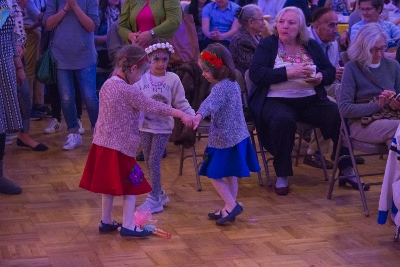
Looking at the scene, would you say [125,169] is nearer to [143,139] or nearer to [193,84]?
[143,139]

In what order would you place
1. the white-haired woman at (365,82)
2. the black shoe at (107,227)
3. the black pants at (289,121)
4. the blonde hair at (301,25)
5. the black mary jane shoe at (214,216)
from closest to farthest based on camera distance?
the black shoe at (107,227) < the black mary jane shoe at (214,216) < the white-haired woman at (365,82) < the black pants at (289,121) < the blonde hair at (301,25)

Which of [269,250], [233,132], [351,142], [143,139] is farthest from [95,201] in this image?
[351,142]

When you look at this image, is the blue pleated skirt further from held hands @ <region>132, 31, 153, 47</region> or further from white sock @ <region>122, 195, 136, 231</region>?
held hands @ <region>132, 31, 153, 47</region>

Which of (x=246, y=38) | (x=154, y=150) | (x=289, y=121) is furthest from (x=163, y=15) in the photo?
(x=154, y=150)

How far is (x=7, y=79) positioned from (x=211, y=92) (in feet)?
5.39

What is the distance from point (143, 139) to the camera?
4.83 meters

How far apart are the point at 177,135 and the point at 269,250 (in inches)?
55.4

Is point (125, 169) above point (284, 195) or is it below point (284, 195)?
above

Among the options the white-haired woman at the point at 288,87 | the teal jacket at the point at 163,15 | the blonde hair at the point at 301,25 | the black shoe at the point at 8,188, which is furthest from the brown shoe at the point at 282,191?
the black shoe at the point at 8,188

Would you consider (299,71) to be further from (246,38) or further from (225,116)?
(225,116)

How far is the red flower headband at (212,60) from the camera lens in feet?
14.8

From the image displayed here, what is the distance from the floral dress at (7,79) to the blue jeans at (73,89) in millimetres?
1089

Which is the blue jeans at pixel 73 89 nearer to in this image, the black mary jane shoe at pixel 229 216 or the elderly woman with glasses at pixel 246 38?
the elderly woman with glasses at pixel 246 38

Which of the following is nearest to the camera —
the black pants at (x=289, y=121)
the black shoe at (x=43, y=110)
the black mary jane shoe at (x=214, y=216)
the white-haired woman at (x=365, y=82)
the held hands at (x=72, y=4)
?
the black mary jane shoe at (x=214, y=216)
